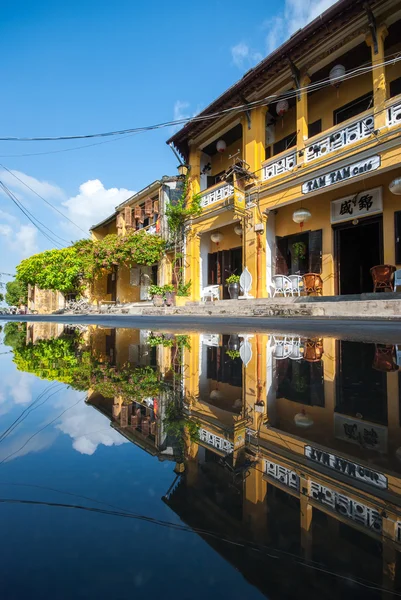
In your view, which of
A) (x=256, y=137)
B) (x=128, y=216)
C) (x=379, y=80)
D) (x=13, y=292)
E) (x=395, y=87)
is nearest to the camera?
(x=379, y=80)

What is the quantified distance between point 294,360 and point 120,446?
6.04 ft

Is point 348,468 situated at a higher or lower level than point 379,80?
lower

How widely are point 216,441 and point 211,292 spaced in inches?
448

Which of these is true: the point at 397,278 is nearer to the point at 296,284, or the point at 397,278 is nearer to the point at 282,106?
the point at 296,284

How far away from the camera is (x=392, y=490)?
0.76 meters

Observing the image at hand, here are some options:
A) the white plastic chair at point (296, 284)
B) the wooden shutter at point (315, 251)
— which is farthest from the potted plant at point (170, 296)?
the wooden shutter at point (315, 251)

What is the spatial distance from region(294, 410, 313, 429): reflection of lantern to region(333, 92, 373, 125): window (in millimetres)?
9909

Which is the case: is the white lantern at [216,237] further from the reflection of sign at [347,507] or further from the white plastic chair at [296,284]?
the reflection of sign at [347,507]

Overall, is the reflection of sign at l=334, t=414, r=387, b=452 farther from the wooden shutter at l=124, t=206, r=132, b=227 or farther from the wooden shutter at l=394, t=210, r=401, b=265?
the wooden shutter at l=124, t=206, r=132, b=227

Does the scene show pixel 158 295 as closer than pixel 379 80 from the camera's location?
No

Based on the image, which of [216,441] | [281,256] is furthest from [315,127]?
[216,441]

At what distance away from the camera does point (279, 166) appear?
378 inches

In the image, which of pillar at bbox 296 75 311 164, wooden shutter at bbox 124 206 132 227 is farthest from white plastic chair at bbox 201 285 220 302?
wooden shutter at bbox 124 206 132 227

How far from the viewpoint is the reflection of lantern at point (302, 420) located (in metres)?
1.17
